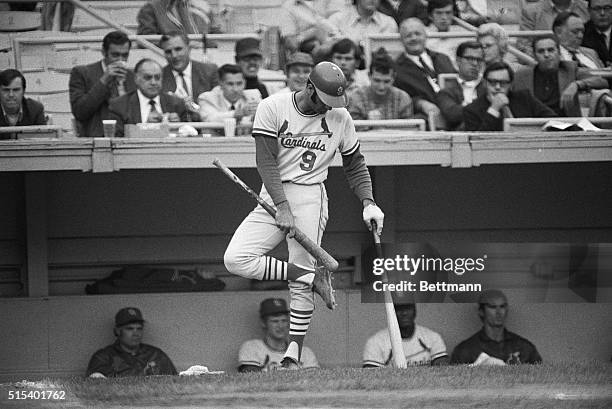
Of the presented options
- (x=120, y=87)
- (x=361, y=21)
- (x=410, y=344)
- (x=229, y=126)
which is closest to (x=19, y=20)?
(x=120, y=87)

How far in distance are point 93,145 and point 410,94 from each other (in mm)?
2582

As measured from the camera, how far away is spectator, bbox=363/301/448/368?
30.8ft

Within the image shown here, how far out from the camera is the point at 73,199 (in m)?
10.1

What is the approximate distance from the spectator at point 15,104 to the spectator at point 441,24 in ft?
11.1

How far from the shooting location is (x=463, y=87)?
31.8 feet

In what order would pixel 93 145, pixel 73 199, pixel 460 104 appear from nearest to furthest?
pixel 93 145, pixel 460 104, pixel 73 199

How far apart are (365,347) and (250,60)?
2492 mm

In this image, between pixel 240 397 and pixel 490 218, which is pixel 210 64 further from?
pixel 240 397

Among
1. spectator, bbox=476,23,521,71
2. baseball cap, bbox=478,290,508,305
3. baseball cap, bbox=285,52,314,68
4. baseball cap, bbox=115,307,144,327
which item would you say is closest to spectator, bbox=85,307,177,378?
baseball cap, bbox=115,307,144,327

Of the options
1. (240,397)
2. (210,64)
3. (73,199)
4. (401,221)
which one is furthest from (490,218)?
(240,397)

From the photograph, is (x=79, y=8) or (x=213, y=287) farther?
(x=79, y=8)

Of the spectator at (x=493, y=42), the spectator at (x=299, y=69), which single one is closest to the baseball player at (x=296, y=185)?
the spectator at (x=299, y=69)

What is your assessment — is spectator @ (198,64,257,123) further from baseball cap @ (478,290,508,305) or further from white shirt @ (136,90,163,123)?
baseball cap @ (478,290,508,305)

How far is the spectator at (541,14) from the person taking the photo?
1077cm
